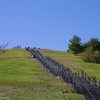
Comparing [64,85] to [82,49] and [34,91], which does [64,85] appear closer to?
[34,91]

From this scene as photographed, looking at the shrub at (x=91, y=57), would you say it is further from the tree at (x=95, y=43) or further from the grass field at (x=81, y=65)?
the tree at (x=95, y=43)

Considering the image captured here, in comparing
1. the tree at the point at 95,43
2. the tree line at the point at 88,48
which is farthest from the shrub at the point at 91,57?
the tree at the point at 95,43

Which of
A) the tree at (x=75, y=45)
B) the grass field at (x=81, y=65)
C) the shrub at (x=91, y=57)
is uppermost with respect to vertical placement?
the tree at (x=75, y=45)

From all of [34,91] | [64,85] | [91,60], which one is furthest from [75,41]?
[34,91]

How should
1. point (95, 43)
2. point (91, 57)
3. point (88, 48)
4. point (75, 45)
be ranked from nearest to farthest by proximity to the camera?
point (91, 57) → point (88, 48) → point (95, 43) → point (75, 45)

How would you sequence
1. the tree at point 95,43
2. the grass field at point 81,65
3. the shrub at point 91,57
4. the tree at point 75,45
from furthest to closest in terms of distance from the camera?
1. the tree at point 75,45
2. the tree at point 95,43
3. the shrub at point 91,57
4. the grass field at point 81,65

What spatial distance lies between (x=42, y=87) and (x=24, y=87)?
6.36 ft

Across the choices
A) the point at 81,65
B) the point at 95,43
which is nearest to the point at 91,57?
the point at 81,65

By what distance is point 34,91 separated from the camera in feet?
57.2

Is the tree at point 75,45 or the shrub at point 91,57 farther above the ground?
the tree at point 75,45

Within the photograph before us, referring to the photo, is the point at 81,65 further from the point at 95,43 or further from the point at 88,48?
the point at 95,43

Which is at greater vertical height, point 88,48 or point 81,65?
point 88,48

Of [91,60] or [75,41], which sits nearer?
[91,60]

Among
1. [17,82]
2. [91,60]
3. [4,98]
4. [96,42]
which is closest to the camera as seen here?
[4,98]
